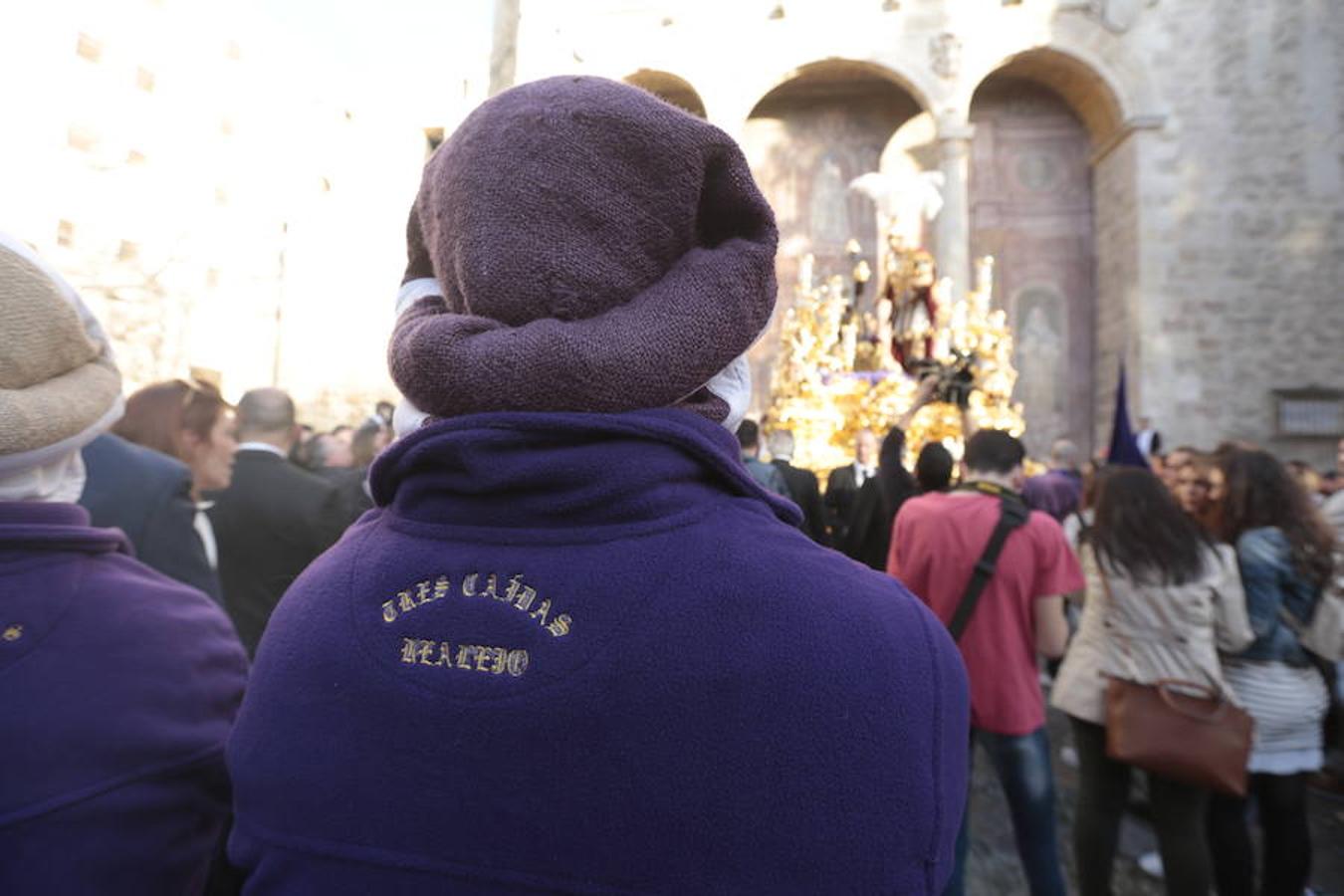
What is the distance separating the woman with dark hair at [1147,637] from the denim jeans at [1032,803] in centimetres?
15

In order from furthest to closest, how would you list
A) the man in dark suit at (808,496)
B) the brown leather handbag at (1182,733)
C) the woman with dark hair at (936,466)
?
the man in dark suit at (808,496), the woman with dark hair at (936,466), the brown leather handbag at (1182,733)

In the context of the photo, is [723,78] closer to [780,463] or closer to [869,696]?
[780,463]

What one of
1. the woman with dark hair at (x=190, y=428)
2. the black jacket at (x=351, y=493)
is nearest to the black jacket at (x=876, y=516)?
the black jacket at (x=351, y=493)

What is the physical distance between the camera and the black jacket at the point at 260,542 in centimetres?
344

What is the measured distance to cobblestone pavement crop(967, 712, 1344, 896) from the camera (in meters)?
3.53

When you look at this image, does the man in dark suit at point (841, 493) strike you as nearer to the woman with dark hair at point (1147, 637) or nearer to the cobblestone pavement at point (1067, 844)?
the cobblestone pavement at point (1067, 844)

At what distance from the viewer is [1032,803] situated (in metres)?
3.06

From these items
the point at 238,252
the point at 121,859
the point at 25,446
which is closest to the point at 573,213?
the point at 25,446

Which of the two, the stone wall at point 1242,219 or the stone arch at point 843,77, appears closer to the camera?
the stone wall at point 1242,219

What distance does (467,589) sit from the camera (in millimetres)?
757

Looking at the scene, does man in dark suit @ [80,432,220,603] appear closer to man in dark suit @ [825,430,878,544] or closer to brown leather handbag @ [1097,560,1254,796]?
brown leather handbag @ [1097,560,1254,796]

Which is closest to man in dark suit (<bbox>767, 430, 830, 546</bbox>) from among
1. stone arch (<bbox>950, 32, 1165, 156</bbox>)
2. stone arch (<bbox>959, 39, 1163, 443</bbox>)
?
stone arch (<bbox>959, 39, 1163, 443</bbox>)

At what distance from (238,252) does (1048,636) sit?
2295cm

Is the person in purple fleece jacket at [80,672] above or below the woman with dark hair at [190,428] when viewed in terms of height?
below
